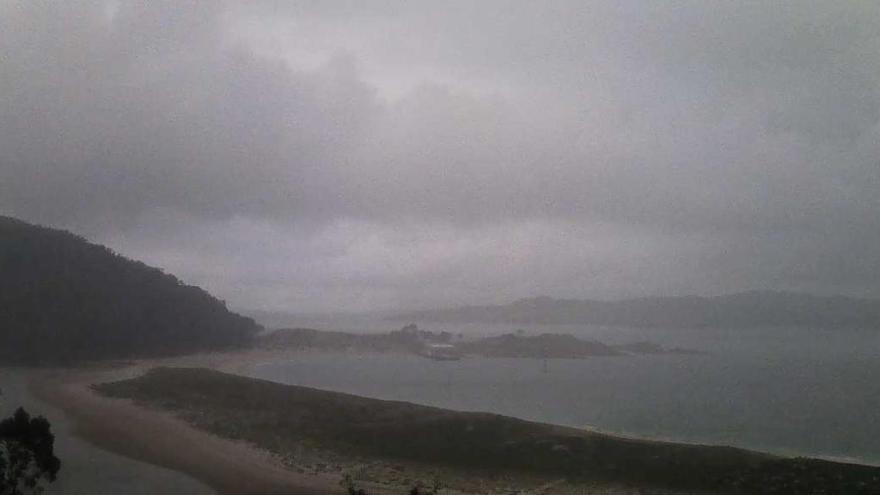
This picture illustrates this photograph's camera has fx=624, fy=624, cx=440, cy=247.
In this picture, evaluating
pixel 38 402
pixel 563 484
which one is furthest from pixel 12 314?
pixel 563 484

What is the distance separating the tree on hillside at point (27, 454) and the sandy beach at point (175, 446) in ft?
18.7

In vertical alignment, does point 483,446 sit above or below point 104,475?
above

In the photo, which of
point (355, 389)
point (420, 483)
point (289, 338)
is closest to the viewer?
point (420, 483)

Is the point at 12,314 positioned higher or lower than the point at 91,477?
higher

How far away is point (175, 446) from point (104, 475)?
6.15 metres

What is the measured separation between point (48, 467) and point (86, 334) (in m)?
52.0

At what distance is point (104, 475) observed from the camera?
2527cm

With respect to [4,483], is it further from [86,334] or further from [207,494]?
[86,334]

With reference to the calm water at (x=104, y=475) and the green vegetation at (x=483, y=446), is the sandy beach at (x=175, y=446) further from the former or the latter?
the green vegetation at (x=483, y=446)

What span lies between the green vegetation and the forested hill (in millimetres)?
26821

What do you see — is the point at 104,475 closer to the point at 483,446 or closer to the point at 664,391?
the point at 483,446

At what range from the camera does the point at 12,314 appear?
209 ft

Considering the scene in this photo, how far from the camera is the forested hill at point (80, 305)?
209 feet

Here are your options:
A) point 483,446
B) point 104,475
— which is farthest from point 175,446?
point 483,446
